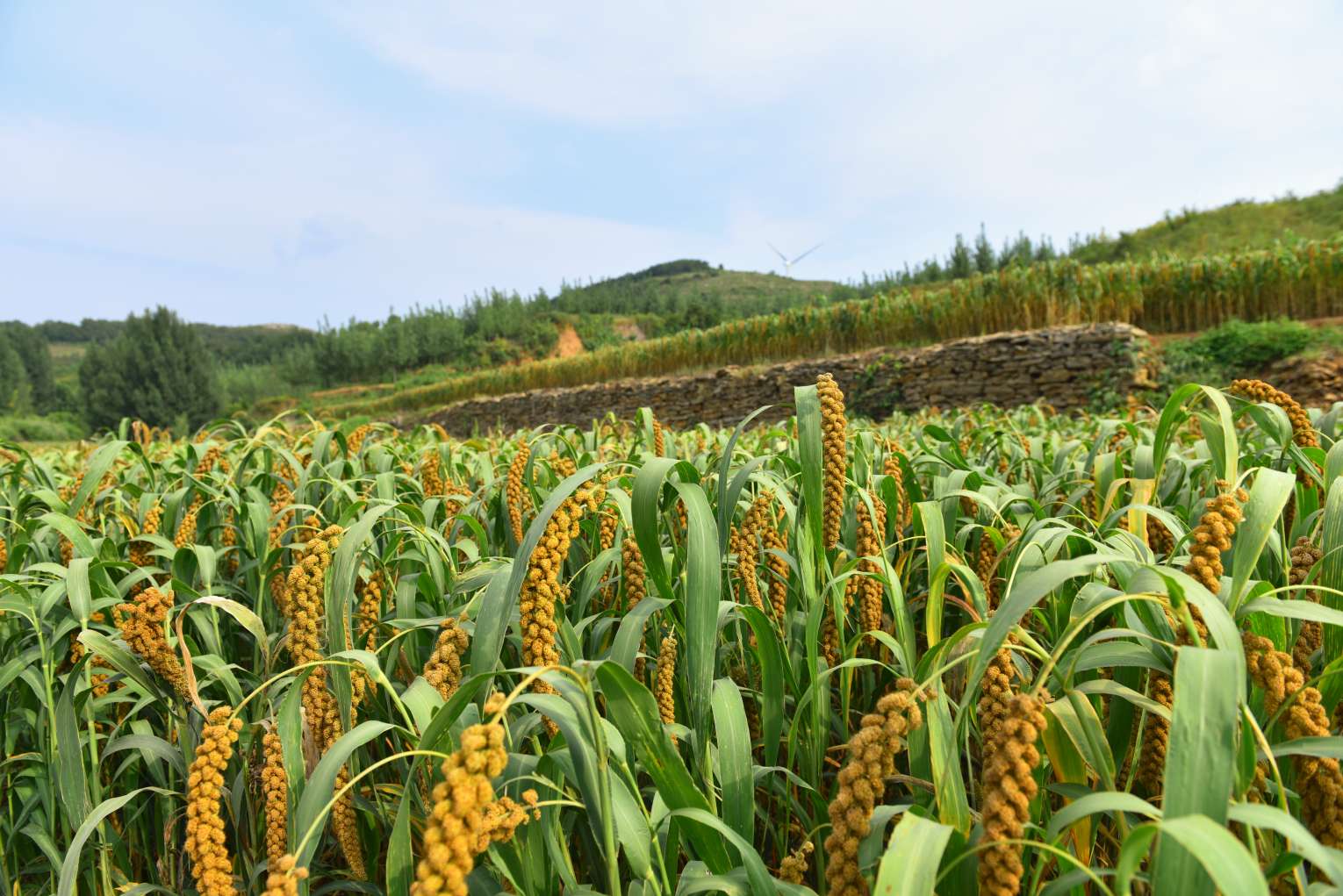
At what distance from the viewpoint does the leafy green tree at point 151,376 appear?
40.6 m

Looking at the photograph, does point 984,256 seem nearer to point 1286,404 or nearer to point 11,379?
point 1286,404

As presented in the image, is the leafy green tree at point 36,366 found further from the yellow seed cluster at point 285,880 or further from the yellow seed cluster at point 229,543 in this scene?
the yellow seed cluster at point 285,880

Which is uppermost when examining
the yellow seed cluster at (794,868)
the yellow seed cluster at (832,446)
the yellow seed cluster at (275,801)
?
the yellow seed cluster at (832,446)

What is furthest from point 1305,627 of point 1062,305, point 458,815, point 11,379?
point 11,379

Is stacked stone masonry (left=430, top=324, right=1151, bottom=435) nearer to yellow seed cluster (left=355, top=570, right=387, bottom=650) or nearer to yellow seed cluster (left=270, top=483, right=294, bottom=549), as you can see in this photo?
yellow seed cluster (left=270, top=483, right=294, bottom=549)

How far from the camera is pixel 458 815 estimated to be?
53 centimetres

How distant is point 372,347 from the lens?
128 ft

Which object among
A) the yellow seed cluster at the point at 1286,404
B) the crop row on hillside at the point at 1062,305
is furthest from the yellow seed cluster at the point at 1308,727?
the crop row on hillside at the point at 1062,305

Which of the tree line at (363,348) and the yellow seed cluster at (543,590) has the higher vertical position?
→ the tree line at (363,348)

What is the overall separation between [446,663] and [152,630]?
19.8 inches

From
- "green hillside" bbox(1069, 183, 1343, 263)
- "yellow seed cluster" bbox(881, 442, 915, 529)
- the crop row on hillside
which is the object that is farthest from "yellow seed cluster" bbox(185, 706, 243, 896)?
"green hillside" bbox(1069, 183, 1343, 263)

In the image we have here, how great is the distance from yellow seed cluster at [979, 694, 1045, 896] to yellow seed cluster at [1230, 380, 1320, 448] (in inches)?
51.6

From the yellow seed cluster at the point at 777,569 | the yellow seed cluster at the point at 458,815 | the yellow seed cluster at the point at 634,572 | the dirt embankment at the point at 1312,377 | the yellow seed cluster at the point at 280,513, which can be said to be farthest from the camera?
the dirt embankment at the point at 1312,377

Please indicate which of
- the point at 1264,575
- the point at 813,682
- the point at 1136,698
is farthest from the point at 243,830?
the point at 1264,575
